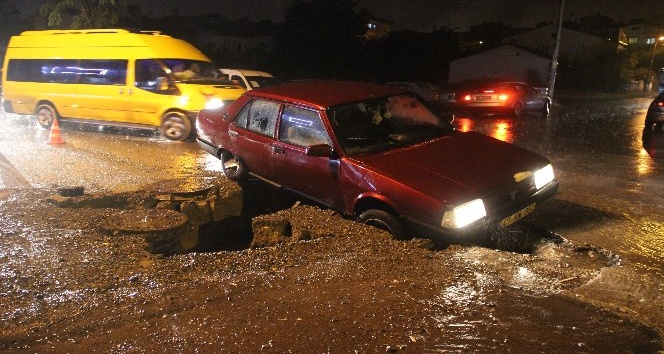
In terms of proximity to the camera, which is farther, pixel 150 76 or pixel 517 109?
pixel 517 109

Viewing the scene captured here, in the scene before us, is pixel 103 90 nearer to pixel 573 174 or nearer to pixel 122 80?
pixel 122 80

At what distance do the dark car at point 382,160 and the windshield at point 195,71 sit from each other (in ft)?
15.7

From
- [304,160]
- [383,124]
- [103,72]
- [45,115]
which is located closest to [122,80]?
[103,72]

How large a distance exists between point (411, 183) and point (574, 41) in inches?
1860

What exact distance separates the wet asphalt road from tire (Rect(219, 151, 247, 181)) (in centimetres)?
100

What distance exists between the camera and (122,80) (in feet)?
37.9

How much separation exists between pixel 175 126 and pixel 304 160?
641 cm

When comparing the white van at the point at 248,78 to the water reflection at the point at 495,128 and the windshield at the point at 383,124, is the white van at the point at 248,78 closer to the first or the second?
the water reflection at the point at 495,128

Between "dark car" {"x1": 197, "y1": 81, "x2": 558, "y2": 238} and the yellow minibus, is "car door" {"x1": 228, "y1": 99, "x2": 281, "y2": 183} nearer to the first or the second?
"dark car" {"x1": 197, "y1": 81, "x2": 558, "y2": 238}

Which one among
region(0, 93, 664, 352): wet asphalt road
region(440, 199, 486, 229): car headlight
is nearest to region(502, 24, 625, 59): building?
region(0, 93, 664, 352): wet asphalt road

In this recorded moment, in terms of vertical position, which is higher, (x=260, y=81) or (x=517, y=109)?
(x=260, y=81)

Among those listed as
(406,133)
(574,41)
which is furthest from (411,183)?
(574,41)

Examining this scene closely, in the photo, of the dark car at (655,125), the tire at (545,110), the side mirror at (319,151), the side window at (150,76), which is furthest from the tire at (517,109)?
the side mirror at (319,151)

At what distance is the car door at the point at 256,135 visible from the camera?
6430mm
